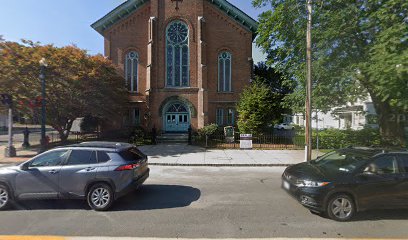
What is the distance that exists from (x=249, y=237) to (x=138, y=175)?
325cm

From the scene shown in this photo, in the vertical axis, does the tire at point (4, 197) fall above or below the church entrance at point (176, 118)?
below

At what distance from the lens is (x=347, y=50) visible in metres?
13.3

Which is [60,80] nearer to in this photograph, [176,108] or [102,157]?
[176,108]

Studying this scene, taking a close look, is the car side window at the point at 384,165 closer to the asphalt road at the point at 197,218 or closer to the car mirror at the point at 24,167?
the asphalt road at the point at 197,218

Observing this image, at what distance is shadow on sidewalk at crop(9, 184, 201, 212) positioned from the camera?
236 inches

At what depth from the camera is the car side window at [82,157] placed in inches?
236

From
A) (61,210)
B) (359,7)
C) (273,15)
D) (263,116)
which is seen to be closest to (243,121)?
(263,116)

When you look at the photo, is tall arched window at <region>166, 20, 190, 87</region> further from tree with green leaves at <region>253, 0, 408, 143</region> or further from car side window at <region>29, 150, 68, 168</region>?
car side window at <region>29, 150, 68, 168</region>

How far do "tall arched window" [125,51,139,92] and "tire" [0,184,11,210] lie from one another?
19.0 meters

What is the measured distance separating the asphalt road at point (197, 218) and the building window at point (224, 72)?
1773cm

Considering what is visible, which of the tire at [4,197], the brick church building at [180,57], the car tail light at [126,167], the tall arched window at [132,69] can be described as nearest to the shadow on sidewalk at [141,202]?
the tire at [4,197]

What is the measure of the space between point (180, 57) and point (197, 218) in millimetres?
20434

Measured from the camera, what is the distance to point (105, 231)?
4.68m

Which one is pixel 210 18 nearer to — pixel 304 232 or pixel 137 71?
pixel 137 71
